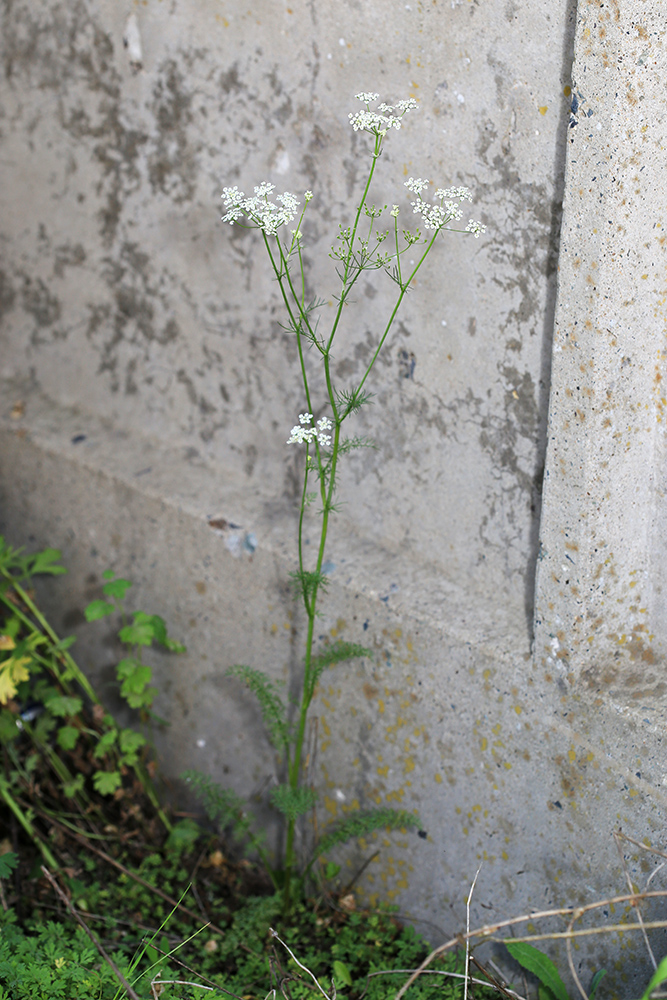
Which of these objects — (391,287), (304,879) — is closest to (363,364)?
(391,287)

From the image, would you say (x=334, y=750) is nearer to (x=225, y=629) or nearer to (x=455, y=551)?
(x=225, y=629)

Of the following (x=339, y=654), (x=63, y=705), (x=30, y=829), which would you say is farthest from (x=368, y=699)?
(x=30, y=829)

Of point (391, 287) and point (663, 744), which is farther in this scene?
point (391, 287)

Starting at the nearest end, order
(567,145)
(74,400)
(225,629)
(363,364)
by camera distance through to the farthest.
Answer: (567,145)
(363,364)
(225,629)
(74,400)

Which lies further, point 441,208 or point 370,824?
point 370,824

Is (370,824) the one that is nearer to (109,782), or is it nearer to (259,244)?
(109,782)
